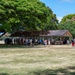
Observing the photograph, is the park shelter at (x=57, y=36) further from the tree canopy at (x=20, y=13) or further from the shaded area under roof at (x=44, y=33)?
the tree canopy at (x=20, y=13)

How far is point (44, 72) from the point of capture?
13.8 meters

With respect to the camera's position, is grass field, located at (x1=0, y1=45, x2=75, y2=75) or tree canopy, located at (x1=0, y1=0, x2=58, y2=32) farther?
tree canopy, located at (x1=0, y1=0, x2=58, y2=32)

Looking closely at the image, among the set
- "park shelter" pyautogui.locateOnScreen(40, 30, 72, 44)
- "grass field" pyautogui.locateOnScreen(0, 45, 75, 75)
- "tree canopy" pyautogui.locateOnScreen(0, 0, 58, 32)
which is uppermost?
"tree canopy" pyautogui.locateOnScreen(0, 0, 58, 32)

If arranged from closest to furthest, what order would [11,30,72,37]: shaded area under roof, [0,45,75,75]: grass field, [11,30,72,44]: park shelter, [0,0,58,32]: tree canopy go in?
[0,45,75,75]: grass field, [0,0,58,32]: tree canopy, [11,30,72,44]: park shelter, [11,30,72,37]: shaded area under roof

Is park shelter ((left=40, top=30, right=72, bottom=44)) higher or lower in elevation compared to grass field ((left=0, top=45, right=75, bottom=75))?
higher

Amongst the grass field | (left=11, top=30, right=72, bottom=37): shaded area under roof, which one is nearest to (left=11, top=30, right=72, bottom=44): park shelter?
(left=11, top=30, right=72, bottom=37): shaded area under roof

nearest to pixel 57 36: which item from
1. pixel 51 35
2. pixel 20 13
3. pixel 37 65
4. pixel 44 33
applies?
pixel 51 35

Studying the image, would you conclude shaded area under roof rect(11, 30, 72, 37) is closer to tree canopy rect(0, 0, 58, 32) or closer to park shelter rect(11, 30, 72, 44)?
park shelter rect(11, 30, 72, 44)

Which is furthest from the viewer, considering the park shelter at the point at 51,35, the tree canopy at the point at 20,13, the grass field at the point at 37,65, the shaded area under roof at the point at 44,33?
the shaded area under roof at the point at 44,33

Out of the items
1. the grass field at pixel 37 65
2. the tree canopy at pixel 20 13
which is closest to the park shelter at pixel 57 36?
the tree canopy at pixel 20 13

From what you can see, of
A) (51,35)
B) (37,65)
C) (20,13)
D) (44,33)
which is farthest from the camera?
(44,33)

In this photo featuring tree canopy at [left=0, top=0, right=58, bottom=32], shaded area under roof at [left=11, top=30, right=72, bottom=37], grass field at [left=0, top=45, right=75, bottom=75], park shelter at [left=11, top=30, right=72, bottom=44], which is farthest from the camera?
shaded area under roof at [left=11, top=30, right=72, bottom=37]

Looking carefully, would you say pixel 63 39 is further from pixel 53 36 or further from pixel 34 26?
pixel 34 26

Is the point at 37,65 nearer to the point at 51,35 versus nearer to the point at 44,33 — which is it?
the point at 51,35
